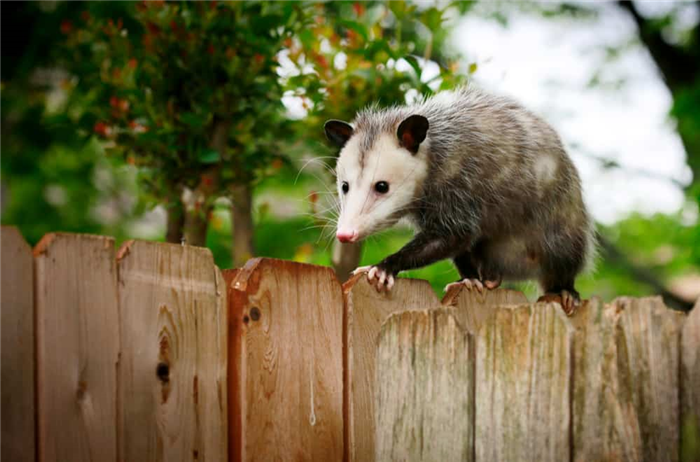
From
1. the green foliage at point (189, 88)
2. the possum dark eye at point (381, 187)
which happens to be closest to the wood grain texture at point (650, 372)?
the possum dark eye at point (381, 187)

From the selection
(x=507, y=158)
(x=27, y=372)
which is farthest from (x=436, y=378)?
(x=507, y=158)

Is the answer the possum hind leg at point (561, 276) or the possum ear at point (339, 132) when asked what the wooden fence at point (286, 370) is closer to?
the possum ear at point (339, 132)

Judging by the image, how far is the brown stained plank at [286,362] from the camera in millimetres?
1663

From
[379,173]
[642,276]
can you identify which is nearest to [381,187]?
[379,173]

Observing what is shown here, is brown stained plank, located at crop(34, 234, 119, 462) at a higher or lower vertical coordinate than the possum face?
lower

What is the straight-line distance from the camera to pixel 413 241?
2395 millimetres

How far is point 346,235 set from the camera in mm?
2141

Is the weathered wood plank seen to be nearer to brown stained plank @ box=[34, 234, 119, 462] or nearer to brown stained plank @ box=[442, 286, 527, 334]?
brown stained plank @ box=[442, 286, 527, 334]

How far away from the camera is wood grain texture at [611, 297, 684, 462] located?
1321mm

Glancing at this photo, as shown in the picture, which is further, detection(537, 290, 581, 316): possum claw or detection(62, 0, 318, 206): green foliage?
detection(537, 290, 581, 316): possum claw

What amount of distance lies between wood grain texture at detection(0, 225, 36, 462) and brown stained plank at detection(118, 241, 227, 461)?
171 mm

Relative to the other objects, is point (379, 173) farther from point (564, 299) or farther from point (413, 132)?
point (564, 299)

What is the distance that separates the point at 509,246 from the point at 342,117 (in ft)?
2.40

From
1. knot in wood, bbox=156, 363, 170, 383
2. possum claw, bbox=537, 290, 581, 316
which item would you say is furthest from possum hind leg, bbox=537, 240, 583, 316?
knot in wood, bbox=156, 363, 170, 383
